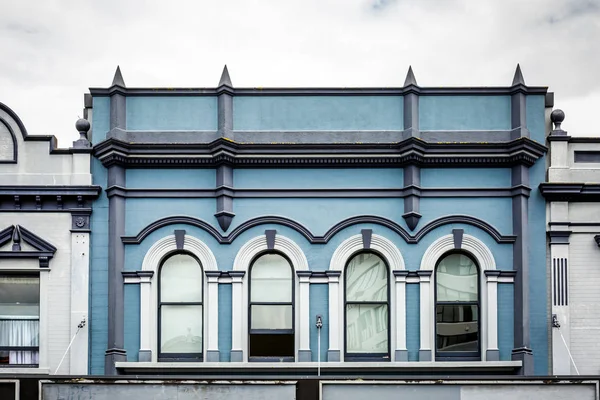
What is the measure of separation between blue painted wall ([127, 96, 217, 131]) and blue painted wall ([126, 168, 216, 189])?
84 centimetres

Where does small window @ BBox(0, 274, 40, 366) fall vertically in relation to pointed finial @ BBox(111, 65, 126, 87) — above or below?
below

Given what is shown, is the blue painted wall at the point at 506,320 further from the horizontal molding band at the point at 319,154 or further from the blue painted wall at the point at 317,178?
the blue painted wall at the point at 317,178

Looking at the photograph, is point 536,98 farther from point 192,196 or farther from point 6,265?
point 6,265

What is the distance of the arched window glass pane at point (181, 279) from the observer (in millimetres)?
16594

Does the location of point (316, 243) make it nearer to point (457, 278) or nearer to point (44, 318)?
point (457, 278)

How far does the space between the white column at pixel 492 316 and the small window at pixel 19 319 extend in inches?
332

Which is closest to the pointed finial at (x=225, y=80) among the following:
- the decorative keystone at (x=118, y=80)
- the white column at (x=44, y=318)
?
the decorative keystone at (x=118, y=80)

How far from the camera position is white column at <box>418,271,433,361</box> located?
16.2 metres

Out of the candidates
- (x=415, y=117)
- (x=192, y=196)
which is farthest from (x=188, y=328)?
(x=415, y=117)

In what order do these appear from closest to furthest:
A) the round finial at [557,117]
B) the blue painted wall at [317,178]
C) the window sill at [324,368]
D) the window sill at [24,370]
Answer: the window sill at [324,368]
the window sill at [24,370]
the blue painted wall at [317,178]
the round finial at [557,117]

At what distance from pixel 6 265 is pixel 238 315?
448 centimetres

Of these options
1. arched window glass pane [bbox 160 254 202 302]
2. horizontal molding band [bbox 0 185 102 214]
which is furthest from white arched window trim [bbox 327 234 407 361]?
horizontal molding band [bbox 0 185 102 214]

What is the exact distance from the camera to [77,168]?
16.6 m

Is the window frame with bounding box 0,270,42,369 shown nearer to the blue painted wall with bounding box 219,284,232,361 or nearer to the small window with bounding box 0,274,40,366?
the small window with bounding box 0,274,40,366
